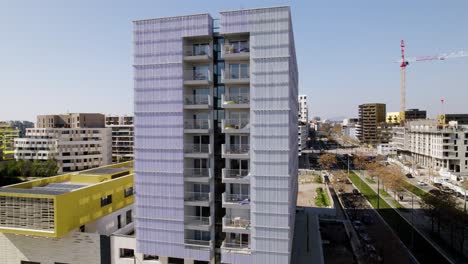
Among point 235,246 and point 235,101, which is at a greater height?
point 235,101

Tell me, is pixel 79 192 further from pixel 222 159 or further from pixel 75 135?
pixel 75 135

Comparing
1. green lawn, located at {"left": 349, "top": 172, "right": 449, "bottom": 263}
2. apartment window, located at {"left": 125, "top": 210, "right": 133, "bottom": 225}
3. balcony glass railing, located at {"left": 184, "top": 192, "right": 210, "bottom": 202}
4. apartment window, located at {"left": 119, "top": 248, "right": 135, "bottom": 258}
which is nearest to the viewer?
balcony glass railing, located at {"left": 184, "top": 192, "right": 210, "bottom": 202}

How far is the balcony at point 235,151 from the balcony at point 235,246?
8.29m

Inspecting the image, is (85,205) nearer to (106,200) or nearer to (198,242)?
(106,200)

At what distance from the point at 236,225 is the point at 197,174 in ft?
20.1

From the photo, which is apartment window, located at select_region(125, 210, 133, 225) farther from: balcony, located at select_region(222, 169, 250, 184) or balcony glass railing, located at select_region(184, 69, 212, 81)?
balcony glass railing, located at select_region(184, 69, 212, 81)

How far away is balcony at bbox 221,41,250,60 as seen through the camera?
93.5 feet

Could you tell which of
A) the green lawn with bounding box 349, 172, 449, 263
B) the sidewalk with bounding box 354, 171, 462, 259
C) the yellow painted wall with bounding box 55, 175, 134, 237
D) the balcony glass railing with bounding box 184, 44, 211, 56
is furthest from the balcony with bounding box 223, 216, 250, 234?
the sidewalk with bounding box 354, 171, 462, 259

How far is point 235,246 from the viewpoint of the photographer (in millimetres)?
30047

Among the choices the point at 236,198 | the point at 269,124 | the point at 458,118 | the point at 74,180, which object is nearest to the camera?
the point at 269,124

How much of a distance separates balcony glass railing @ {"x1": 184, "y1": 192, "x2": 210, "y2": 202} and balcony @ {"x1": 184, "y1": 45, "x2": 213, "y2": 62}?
12.8 meters

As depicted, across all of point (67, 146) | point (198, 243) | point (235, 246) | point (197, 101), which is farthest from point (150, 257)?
point (67, 146)

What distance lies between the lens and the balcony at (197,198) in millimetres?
29906

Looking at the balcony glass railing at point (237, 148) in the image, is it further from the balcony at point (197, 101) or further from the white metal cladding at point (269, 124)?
the balcony at point (197, 101)
